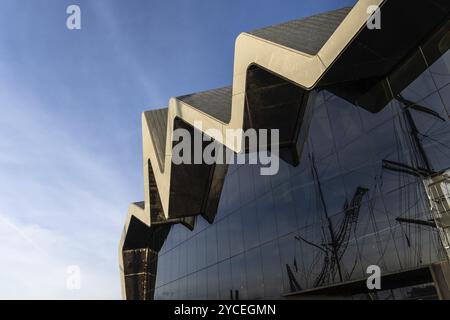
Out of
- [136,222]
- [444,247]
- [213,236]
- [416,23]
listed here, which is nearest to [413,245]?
[444,247]

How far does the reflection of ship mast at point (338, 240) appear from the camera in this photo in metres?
9.88

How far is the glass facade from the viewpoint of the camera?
8.48 m

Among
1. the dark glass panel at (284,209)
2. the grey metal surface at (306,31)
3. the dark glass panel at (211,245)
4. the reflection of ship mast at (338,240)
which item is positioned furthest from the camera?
the dark glass panel at (211,245)

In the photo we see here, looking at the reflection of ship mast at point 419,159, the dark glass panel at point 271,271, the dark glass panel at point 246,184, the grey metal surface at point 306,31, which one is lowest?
the dark glass panel at point 271,271

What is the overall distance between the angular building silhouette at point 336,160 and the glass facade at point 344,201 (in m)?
0.03

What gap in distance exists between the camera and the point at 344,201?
10227 mm

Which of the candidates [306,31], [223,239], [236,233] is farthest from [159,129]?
[306,31]

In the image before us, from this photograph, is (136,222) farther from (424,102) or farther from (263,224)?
(424,102)

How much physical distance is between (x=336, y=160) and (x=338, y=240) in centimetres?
242

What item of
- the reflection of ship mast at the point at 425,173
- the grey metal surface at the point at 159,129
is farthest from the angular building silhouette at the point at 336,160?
the grey metal surface at the point at 159,129

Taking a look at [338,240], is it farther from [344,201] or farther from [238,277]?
[238,277]

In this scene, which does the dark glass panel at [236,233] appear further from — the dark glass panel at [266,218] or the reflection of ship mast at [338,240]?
the reflection of ship mast at [338,240]

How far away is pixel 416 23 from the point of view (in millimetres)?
8633

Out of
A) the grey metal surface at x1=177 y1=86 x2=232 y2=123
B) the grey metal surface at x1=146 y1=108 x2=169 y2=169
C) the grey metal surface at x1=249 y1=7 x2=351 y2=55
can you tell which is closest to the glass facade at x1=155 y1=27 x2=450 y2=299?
the grey metal surface at x1=249 y1=7 x2=351 y2=55
